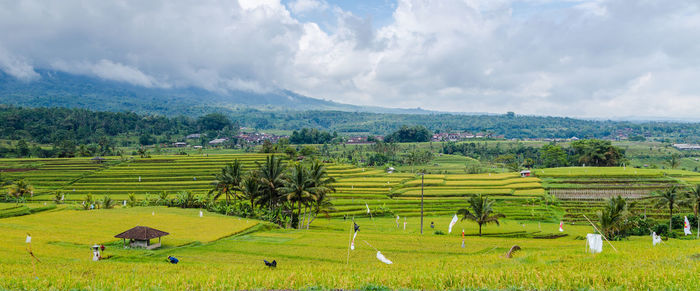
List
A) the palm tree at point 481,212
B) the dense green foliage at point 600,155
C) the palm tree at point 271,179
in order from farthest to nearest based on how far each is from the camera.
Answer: the dense green foliage at point 600,155
the palm tree at point 271,179
the palm tree at point 481,212

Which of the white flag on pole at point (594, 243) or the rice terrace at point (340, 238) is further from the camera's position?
the white flag on pole at point (594, 243)

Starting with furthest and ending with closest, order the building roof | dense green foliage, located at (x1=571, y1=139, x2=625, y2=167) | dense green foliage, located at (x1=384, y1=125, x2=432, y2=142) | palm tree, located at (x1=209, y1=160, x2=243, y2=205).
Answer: dense green foliage, located at (x1=384, y1=125, x2=432, y2=142) → dense green foliage, located at (x1=571, y1=139, x2=625, y2=167) → palm tree, located at (x1=209, y1=160, x2=243, y2=205) → the building roof

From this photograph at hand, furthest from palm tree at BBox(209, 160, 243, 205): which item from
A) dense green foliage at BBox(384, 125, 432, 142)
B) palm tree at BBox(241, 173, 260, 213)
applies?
dense green foliage at BBox(384, 125, 432, 142)

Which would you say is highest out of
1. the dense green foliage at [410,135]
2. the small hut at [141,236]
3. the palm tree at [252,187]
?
the dense green foliage at [410,135]

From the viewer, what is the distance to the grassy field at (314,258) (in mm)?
11367

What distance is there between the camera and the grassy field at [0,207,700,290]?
11367 millimetres

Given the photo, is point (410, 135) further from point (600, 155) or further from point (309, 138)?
point (600, 155)

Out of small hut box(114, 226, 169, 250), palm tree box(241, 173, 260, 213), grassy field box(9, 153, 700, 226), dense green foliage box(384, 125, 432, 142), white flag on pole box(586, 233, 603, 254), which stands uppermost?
dense green foliage box(384, 125, 432, 142)

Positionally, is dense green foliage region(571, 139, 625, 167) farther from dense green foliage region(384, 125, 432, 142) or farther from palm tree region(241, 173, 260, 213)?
palm tree region(241, 173, 260, 213)

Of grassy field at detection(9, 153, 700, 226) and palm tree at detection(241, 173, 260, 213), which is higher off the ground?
palm tree at detection(241, 173, 260, 213)

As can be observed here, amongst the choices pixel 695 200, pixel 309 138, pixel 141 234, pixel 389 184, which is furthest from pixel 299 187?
pixel 309 138

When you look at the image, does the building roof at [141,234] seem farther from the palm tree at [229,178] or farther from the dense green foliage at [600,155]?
the dense green foliage at [600,155]

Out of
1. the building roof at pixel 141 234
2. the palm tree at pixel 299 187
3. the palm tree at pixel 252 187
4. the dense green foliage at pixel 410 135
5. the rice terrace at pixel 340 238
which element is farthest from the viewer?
the dense green foliage at pixel 410 135

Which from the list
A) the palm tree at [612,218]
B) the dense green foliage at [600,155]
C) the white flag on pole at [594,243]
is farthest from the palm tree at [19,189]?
the dense green foliage at [600,155]
